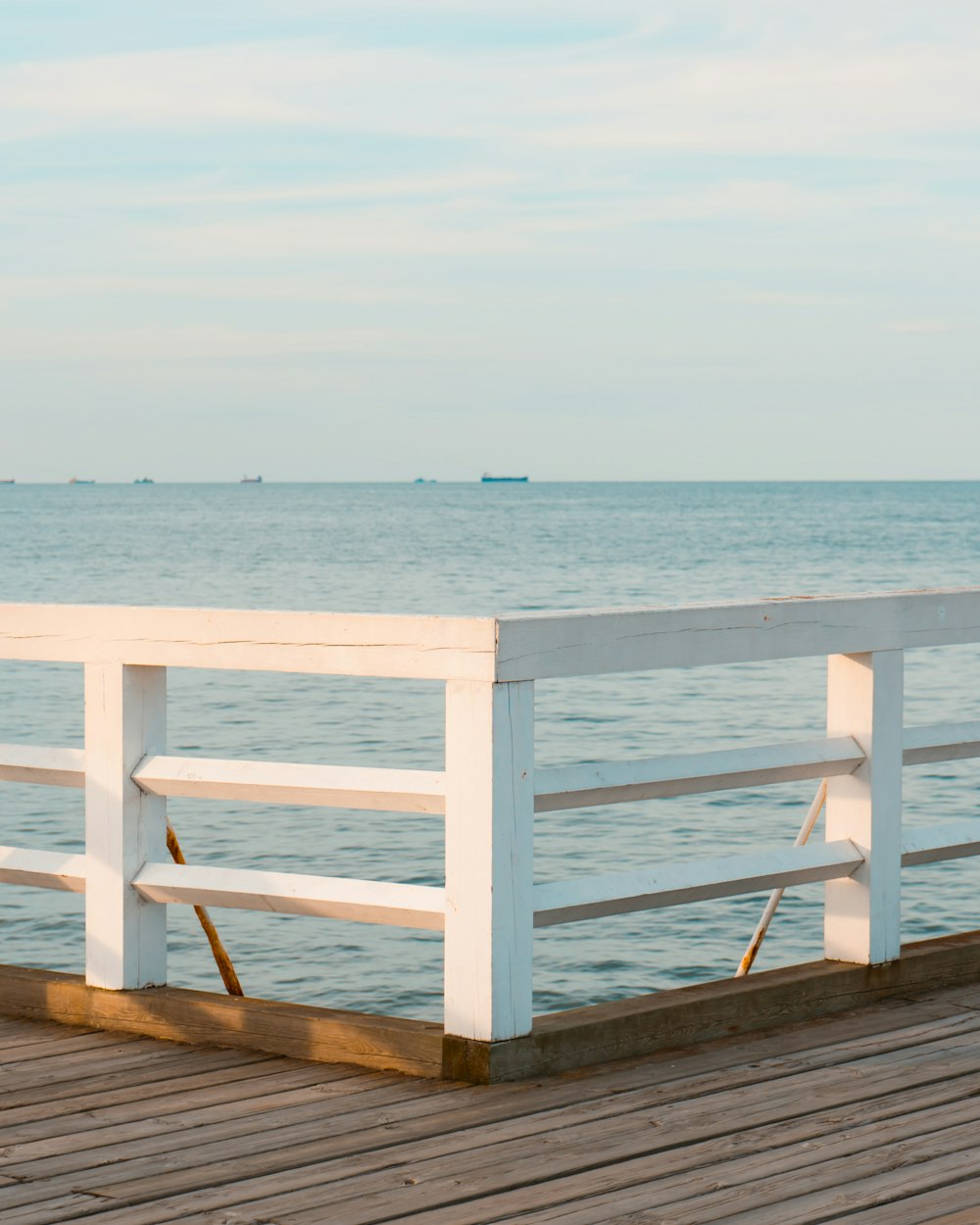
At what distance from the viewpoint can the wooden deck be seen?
113 inches

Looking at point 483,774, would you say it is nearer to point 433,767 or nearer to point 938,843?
point 938,843

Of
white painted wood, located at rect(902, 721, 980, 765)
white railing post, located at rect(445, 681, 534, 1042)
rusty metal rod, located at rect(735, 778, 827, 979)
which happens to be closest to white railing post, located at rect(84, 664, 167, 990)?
white railing post, located at rect(445, 681, 534, 1042)

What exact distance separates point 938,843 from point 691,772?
95 centimetres

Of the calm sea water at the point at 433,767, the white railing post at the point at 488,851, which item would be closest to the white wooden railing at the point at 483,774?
the white railing post at the point at 488,851

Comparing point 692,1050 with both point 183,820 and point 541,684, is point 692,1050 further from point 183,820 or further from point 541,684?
point 541,684

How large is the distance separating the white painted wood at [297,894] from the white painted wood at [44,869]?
0.68 ft

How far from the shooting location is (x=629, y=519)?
103 metres

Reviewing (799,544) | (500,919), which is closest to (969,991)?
(500,919)

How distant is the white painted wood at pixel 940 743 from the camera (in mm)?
4469

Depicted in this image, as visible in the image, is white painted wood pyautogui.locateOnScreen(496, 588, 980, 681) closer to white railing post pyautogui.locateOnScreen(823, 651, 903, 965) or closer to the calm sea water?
white railing post pyautogui.locateOnScreen(823, 651, 903, 965)

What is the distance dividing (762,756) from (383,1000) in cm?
516

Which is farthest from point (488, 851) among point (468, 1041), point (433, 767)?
point (433, 767)

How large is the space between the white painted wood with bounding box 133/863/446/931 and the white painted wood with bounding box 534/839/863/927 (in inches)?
10.1

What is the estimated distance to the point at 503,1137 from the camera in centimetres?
324
